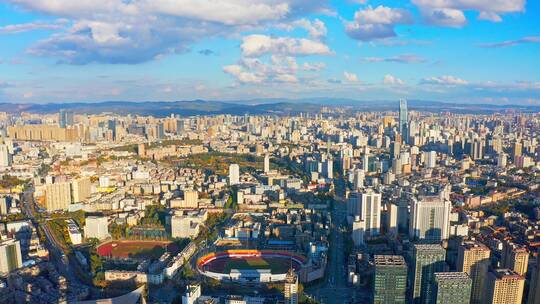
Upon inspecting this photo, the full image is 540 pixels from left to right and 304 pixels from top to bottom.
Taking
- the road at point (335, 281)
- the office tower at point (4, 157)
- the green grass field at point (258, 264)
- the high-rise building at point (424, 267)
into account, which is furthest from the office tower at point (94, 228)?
the office tower at point (4, 157)

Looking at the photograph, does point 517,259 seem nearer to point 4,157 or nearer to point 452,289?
point 452,289

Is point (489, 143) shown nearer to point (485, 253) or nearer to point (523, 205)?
point (523, 205)

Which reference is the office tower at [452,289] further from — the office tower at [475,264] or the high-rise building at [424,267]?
the office tower at [475,264]

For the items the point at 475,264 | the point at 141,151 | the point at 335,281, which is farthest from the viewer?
the point at 141,151

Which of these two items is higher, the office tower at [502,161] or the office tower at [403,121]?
the office tower at [403,121]

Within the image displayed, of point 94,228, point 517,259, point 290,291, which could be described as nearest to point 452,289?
point 517,259

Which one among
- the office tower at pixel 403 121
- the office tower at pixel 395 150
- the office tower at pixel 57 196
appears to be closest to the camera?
the office tower at pixel 57 196

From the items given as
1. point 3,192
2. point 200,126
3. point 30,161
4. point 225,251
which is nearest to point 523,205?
point 225,251
